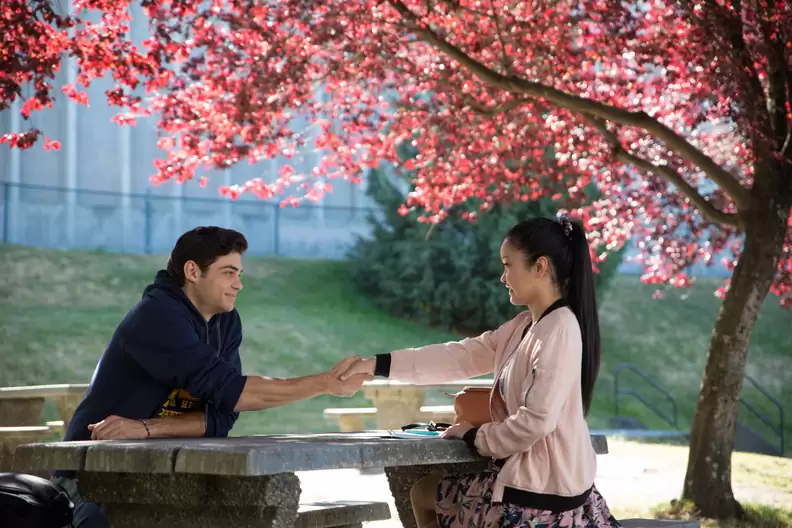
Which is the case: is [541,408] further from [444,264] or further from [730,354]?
[444,264]

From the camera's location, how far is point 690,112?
39.3ft

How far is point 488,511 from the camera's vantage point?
4.26 m

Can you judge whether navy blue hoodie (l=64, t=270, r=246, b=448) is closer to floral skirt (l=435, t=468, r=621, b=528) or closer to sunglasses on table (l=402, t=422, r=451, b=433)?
sunglasses on table (l=402, t=422, r=451, b=433)

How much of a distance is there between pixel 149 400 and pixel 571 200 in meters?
9.00

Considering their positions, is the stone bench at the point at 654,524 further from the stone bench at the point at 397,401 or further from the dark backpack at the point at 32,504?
the stone bench at the point at 397,401

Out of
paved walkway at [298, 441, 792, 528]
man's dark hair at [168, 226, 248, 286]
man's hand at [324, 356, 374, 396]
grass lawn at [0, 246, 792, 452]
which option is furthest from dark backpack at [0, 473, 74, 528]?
grass lawn at [0, 246, 792, 452]

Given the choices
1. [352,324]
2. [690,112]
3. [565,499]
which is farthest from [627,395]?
[565,499]

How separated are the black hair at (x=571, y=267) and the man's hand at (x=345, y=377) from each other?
0.90 metres

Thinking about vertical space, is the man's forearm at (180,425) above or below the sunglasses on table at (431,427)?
above

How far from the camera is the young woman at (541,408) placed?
4172mm

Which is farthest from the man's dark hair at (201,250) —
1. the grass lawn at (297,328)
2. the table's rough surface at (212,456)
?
the grass lawn at (297,328)

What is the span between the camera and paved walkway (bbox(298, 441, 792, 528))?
9539 mm

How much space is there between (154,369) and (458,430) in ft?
3.78

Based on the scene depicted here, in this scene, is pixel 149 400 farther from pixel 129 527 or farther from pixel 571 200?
pixel 571 200
